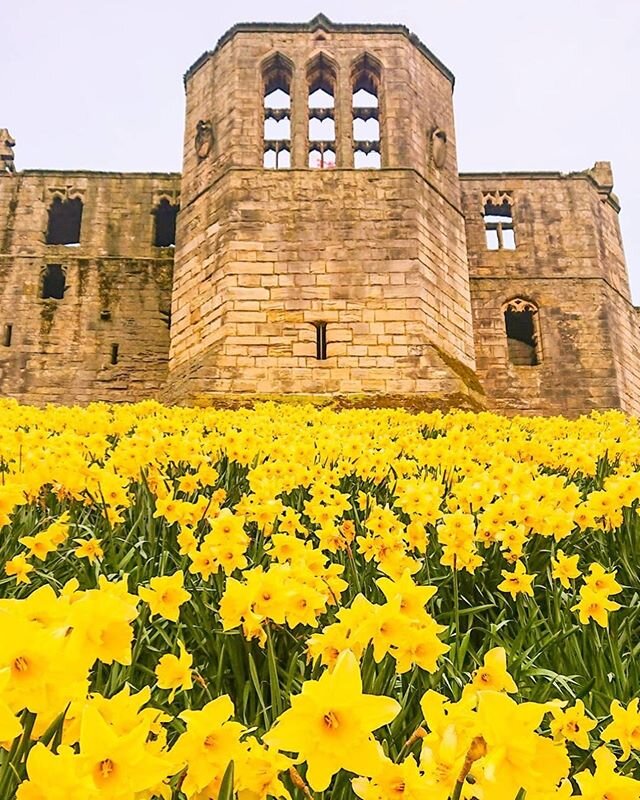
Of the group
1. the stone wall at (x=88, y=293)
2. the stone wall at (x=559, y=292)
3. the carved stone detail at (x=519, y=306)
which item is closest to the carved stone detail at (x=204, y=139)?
the stone wall at (x=88, y=293)

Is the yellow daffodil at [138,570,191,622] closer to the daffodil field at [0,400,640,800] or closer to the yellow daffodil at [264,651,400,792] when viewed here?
the daffodil field at [0,400,640,800]

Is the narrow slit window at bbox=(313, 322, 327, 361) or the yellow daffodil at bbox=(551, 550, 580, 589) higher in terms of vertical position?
the narrow slit window at bbox=(313, 322, 327, 361)

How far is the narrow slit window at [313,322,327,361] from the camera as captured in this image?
13.5 metres

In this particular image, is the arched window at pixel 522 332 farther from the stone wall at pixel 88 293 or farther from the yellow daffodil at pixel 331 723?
the yellow daffodil at pixel 331 723

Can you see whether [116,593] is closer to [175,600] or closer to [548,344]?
[175,600]

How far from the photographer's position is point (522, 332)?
20.0 meters

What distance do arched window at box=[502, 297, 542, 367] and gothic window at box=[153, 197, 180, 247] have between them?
877cm

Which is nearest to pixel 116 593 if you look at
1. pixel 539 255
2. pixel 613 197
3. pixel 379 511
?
pixel 379 511

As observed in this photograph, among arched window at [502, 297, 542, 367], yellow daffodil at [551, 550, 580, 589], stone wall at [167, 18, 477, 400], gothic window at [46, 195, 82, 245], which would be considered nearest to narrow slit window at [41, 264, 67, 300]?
gothic window at [46, 195, 82, 245]

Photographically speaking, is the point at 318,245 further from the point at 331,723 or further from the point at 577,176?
the point at 331,723

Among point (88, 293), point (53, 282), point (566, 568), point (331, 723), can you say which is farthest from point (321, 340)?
point (331, 723)

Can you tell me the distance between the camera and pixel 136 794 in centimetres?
100

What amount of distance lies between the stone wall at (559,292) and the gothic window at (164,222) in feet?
25.4

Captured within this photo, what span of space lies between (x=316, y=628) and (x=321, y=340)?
11550 mm
